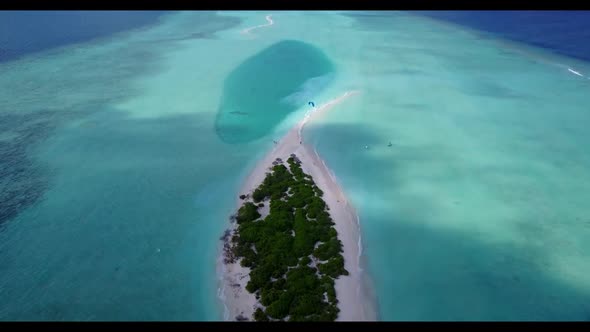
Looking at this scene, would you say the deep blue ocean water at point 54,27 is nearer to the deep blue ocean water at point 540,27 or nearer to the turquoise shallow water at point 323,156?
the turquoise shallow water at point 323,156

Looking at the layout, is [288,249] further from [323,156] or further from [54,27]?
[54,27]

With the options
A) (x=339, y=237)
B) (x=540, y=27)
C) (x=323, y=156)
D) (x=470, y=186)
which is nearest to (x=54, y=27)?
(x=323, y=156)

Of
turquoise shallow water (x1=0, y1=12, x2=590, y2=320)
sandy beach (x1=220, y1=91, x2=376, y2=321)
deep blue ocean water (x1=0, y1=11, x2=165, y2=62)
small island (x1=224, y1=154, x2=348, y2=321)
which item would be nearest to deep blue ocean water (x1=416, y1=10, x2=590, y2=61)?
turquoise shallow water (x1=0, y1=12, x2=590, y2=320)

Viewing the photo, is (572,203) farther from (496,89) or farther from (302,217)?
(496,89)

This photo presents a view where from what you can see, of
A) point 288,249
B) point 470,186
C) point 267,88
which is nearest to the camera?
point 288,249

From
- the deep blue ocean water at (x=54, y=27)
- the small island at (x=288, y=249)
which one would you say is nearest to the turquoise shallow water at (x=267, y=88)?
the small island at (x=288, y=249)
